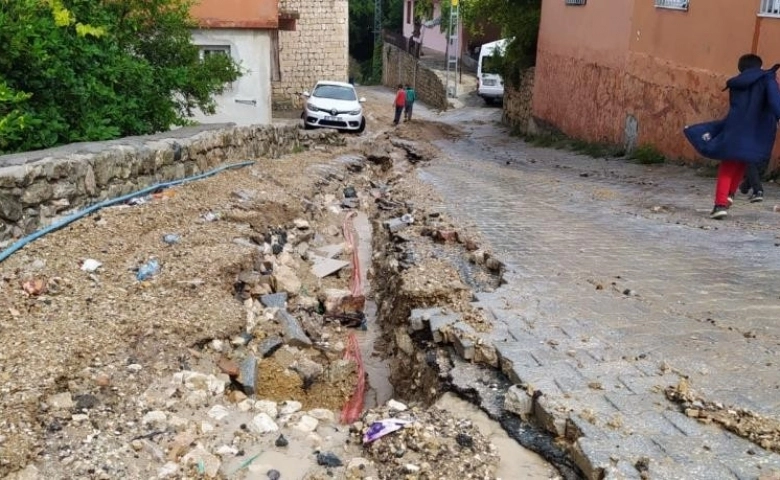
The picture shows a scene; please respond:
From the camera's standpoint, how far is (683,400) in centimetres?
355

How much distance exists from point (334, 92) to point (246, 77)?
5264mm

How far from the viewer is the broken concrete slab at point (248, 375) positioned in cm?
460

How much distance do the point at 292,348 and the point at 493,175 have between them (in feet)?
24.3

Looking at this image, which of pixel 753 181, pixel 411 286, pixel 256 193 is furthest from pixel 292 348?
pixel 753 181

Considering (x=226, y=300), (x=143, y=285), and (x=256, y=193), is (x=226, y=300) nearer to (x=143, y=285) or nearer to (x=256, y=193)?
(x=143, y=285)

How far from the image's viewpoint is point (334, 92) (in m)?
20.1

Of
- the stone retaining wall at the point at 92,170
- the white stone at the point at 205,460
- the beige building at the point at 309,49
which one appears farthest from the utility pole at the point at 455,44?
the white stone at the point at 205,460

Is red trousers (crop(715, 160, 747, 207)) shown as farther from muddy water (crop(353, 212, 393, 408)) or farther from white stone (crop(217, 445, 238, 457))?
white stone (crop(217, 445, 238, 457))

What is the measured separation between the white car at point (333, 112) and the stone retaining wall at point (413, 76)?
952cm

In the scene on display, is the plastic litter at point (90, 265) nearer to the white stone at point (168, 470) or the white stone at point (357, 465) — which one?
the white stone at point (168, 470)

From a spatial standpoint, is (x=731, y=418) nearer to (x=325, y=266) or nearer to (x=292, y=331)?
(x=292, y=331)

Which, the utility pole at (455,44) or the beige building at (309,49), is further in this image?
the utility pole at (455,44)

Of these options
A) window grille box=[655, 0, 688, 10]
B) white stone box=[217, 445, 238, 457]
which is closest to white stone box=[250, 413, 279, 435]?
white stone box=[217, 445, 238, 457]

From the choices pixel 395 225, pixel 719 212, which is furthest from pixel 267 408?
pixel 719 212
